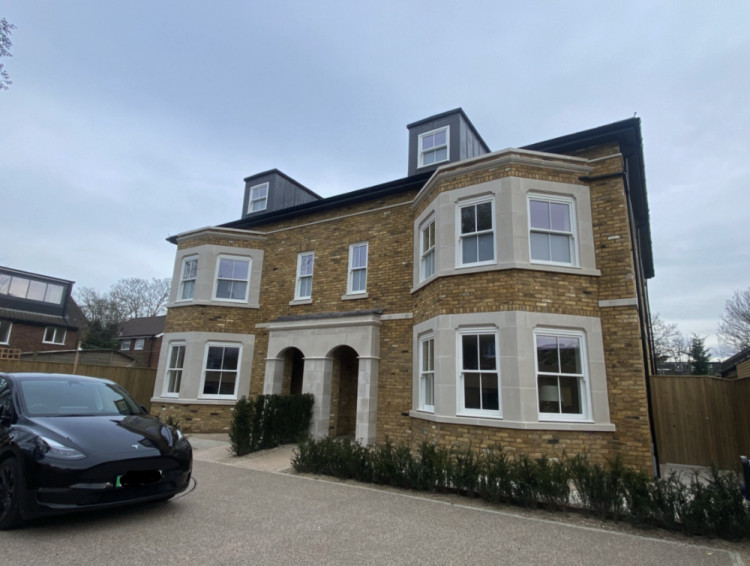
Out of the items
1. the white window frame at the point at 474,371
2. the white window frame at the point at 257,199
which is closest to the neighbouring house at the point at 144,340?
the white window frame at the point at 257,199

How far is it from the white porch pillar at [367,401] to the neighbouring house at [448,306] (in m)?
0.04

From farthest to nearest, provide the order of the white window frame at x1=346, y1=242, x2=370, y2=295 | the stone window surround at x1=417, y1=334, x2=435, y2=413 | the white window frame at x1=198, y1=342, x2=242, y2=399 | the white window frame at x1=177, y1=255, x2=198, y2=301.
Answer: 1. the white window frame at x1=177, y1=255, x2=198, y2=301
2. the white window frame at x1=198, y1=342, x2=242, y2=399
3. the white window frame at x1=346, y1=242, x2=370, y2=295
4. the stone window surround at x1=417, y1=334, x2=435, y2=413

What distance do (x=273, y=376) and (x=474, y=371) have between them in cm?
686

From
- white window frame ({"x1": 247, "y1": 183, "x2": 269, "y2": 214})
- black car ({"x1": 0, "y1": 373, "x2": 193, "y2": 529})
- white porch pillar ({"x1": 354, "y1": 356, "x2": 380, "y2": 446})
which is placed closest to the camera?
black car ({"x1": 0, "y1": 373, "x2": 193, "y2": 529})

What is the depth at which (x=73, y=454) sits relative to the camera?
4.25 m

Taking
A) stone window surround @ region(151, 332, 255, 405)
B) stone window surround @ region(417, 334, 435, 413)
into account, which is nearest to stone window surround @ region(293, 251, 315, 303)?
stone window surround @ region(151, 332, 255, 405)

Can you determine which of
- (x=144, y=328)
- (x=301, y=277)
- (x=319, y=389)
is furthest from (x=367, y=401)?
(x=144, y=328)

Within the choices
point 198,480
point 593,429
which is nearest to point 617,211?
point 593,429

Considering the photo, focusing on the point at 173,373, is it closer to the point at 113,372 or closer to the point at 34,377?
the point at 113,372

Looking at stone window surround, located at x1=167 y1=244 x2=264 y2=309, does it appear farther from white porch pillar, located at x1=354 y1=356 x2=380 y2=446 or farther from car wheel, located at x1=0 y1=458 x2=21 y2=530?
car wheel, located at x1=0 y1=458 x2=21 y2=530

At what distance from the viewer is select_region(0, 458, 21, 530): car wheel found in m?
4.21

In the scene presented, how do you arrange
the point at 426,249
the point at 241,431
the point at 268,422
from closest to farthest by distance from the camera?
1. the point at 241,431
2. the point at 268,422
3. the point at 426,249

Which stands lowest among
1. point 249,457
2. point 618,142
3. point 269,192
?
point 249,457

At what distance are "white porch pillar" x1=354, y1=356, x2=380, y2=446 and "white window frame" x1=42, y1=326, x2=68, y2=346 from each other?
27.3 metres
